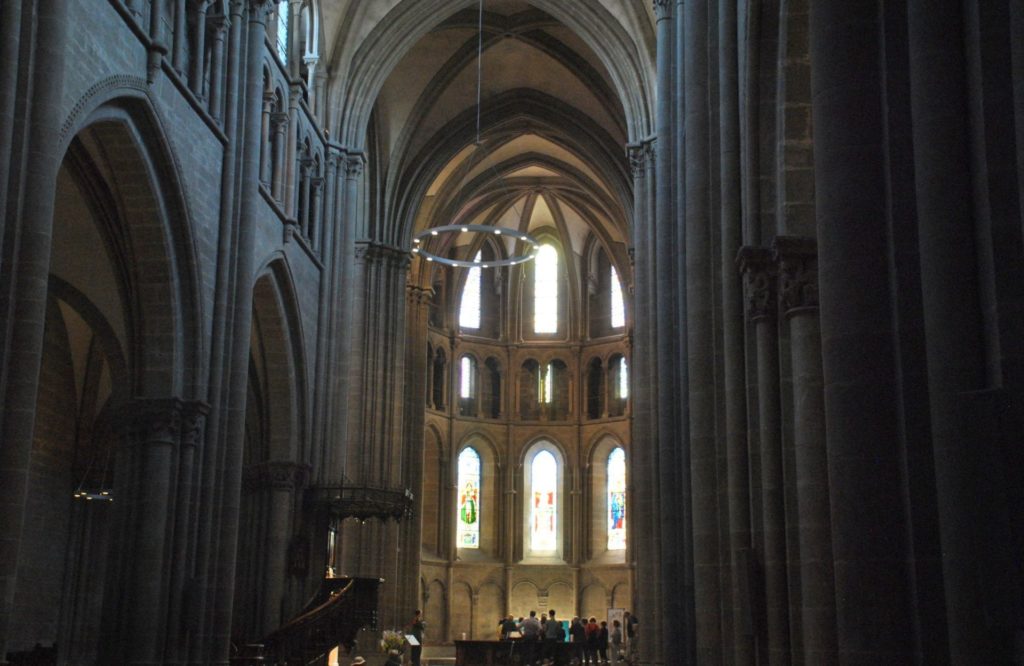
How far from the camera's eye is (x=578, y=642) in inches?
1519

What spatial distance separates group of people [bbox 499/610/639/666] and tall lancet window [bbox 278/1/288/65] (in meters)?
17.2

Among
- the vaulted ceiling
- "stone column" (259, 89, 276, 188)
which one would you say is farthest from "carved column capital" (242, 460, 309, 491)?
the vaulted ceiling

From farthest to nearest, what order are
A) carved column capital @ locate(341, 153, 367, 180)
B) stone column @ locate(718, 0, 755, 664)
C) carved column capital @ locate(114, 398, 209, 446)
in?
carved column capital @ locate(341, 153, 367, 180) < carved column capital @ locate(114, 398, 209, 446) < stone column @ locate(718, 0, 755, 664)

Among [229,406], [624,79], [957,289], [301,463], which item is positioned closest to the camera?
[957,289]

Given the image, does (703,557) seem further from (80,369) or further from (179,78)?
(80,369)

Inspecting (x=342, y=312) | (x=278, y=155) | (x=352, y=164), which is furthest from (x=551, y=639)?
(x=278, y=155)

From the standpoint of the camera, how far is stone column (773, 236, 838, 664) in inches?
471

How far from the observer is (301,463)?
2891cm

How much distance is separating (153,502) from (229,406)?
2.59 metres

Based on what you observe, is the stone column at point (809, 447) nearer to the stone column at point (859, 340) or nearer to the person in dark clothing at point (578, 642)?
the stone column at point (859, 340)

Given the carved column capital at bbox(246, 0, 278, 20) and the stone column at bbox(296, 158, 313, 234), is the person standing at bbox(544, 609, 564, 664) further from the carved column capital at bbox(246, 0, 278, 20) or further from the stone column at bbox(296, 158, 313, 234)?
the carved column capital at bbox(246, 0, 278, 20)

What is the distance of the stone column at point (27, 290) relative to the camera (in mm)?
13820

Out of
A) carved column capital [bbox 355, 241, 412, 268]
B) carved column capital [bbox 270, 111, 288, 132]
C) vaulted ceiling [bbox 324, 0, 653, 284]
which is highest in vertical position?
vaulted ceiling [bbox 324, 0, 653, 284]

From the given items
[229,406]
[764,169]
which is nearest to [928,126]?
[764,169]
